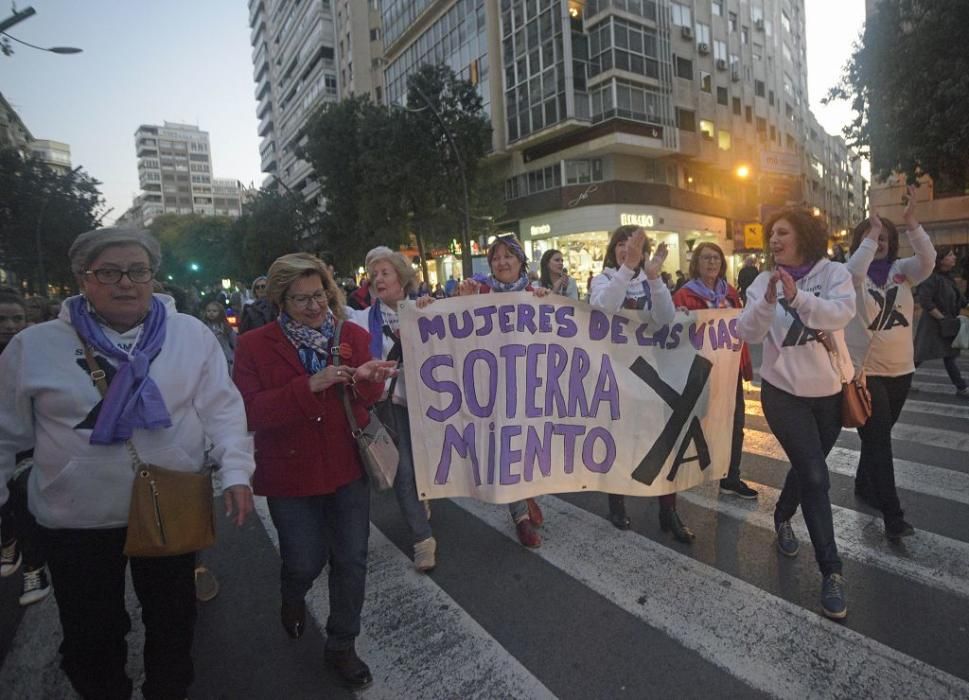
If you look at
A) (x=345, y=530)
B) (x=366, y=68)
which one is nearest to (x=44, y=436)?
(x=345, y=530)

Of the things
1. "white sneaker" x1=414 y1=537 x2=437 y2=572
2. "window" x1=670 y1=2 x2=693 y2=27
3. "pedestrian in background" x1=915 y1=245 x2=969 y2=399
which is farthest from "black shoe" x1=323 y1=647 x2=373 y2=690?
"window" x1=670 y1=2 x2=693 y2=27

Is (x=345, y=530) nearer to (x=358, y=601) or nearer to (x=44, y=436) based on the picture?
(x=358, y=601)

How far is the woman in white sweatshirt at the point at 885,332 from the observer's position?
3.77 meters

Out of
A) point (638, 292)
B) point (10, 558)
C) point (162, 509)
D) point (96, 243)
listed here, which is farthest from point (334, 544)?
point (10, 558)

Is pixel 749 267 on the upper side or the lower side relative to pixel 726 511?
upper

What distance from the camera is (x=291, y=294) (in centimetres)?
262

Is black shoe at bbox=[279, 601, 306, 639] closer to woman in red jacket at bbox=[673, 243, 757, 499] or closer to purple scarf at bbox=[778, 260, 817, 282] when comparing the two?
purple scarf at bbox=[778, 260, 817, 282]

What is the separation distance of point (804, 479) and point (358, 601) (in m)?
2.34

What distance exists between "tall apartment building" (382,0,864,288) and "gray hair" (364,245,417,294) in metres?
28.9

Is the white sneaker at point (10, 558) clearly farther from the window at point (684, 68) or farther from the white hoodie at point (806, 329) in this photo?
the window at point (684, 68)

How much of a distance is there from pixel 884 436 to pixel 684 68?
38083 mm

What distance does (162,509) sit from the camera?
204cm

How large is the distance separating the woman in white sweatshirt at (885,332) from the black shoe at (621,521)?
1607 mm

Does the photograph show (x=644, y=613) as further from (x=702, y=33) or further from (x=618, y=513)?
(x=702, y=33)
